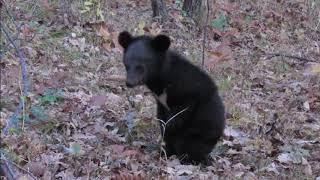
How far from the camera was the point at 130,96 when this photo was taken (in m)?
7.63

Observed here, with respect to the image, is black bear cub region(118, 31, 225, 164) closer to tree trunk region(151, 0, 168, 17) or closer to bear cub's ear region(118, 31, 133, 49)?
bear cub's ear region(118, 31, 133, 49)

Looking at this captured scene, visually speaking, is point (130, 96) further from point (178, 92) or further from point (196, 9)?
point (196, 9)

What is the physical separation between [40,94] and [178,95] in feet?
7.17

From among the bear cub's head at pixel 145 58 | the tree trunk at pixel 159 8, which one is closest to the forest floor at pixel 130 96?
the tree trunk at pixel 159 8

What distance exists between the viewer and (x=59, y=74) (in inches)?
310

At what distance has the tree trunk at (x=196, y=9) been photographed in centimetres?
1208

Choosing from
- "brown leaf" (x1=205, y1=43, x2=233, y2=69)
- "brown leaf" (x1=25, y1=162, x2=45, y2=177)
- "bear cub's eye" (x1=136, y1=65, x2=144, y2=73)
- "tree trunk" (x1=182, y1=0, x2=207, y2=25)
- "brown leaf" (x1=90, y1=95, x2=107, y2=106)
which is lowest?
"brown leaf" (x1=25, y1=162, x2=45, y2=177)

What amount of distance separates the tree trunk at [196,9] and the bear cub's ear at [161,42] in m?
6.53

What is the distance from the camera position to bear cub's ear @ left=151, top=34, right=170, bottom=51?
5.42m

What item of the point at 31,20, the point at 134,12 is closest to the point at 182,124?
the point at 31,20

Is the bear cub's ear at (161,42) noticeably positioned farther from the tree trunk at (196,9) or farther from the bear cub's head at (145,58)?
the tree trunk at (196,9)

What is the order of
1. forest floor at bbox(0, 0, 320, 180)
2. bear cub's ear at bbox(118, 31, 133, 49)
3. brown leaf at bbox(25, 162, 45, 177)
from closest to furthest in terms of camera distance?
brown leaf at bbox(25, 162, 45, 177)
forest floor at bbox(0, 0, 320, 180)
bear cub's ear at bbox(118, 31, 133, 49)

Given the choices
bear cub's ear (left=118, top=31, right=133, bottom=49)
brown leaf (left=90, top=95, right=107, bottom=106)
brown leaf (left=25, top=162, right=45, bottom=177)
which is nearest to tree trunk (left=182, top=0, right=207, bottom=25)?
brown leaf (left=90, top=95, right=107, bottom=106)

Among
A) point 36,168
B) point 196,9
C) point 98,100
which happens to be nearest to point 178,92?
point 36,168
